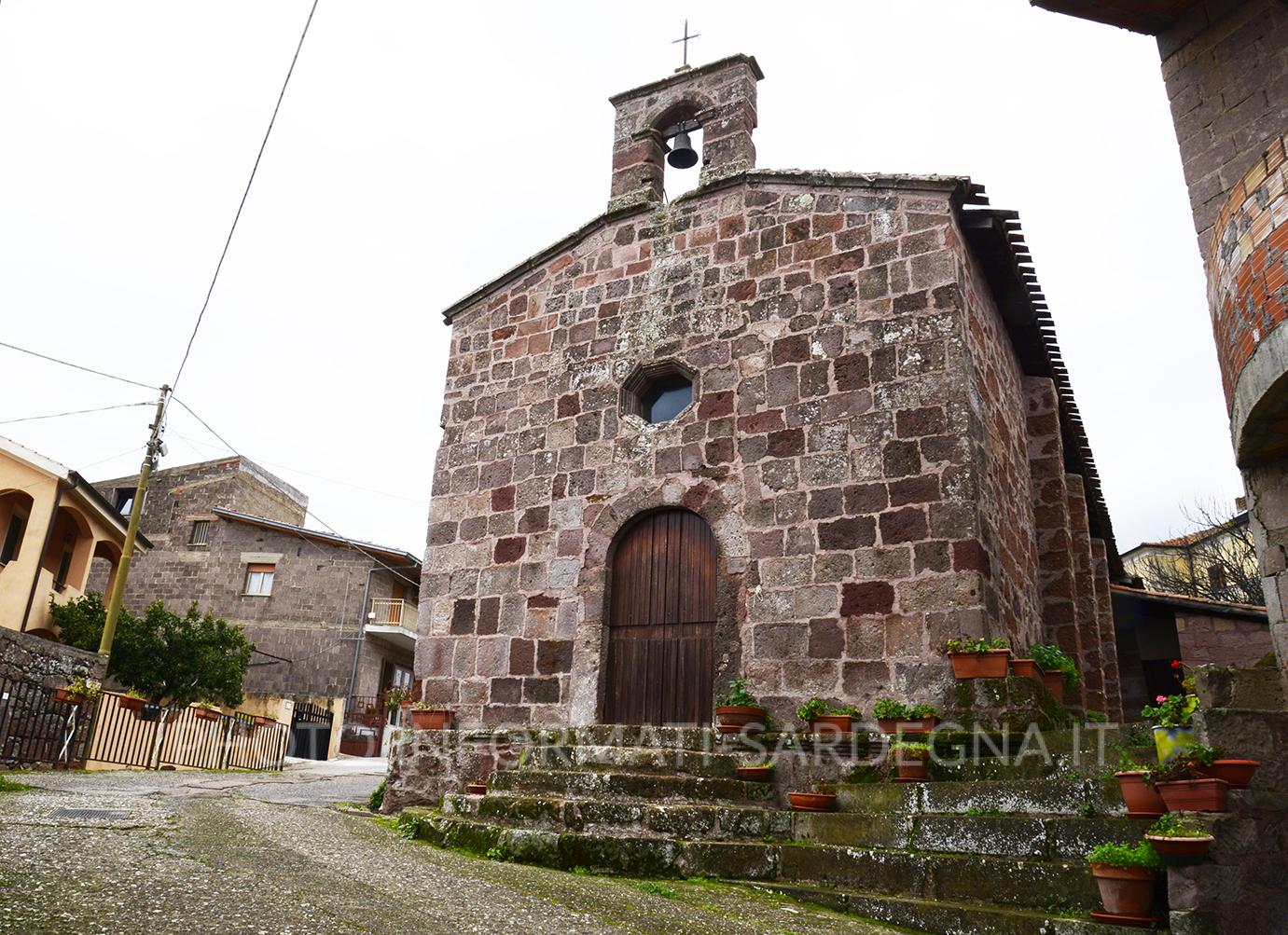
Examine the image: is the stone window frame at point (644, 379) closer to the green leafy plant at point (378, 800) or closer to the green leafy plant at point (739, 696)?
the green leafy plant at point (739, 696)

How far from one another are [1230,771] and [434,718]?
6547mm

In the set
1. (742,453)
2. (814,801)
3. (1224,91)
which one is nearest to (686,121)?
(742,453)

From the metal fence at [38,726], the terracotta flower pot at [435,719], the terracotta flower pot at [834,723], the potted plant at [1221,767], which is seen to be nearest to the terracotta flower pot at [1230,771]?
the potted plant at [1221,767]

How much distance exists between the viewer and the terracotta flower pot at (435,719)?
8.73 meters

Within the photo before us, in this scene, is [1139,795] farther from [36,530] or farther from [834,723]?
[36,530]

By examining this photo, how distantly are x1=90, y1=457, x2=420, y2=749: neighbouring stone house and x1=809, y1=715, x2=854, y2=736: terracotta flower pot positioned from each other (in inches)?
708

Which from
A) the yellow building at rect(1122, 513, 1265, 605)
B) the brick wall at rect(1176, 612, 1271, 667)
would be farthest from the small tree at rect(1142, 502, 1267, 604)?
the brick wall at rect(1176, 612, 1271, 667)

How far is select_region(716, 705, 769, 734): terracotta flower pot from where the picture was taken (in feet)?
23.6

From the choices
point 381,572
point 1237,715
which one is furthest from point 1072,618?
point 381,572

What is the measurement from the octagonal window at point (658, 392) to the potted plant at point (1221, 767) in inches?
216

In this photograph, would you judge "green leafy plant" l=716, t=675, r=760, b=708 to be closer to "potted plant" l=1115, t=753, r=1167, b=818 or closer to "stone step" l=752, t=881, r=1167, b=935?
"stone step" l=752, t=881, r=1167, b=935

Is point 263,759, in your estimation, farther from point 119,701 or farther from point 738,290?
point 738,290

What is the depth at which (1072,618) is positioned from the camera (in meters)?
9.36

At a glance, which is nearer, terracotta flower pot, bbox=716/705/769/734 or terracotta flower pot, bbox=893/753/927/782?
terracotta flower pot, bbox=893/753/927/782
